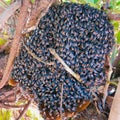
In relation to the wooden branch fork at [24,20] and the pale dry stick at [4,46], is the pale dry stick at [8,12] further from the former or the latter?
the pale dry stick at [4,46]

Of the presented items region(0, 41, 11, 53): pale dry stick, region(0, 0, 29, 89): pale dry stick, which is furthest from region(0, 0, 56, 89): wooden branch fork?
region(0, 41, 11, 53): pale dry stick

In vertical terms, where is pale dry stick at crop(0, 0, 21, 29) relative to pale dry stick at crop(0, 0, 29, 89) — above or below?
above

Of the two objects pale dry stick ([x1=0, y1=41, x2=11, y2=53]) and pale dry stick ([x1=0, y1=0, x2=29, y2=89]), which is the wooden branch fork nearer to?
pale dry stick ([x1=0, y1=0, x2=29, y2=89])

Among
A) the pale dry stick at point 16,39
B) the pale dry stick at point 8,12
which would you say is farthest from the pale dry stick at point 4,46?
the pale dry stick at point 8,12

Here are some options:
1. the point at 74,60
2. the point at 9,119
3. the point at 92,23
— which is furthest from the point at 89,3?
the point at 9,119

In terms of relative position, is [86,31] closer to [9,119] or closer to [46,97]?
[46,97]

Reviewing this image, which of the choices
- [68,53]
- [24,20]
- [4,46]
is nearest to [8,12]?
[24,20]
